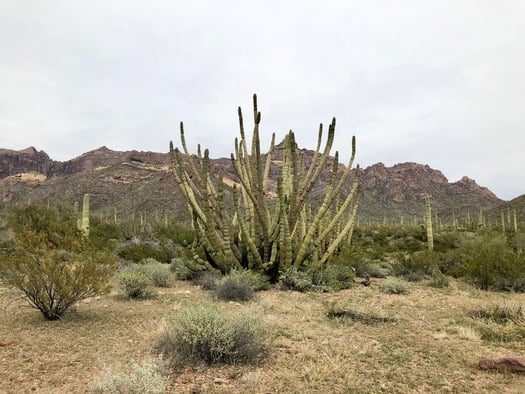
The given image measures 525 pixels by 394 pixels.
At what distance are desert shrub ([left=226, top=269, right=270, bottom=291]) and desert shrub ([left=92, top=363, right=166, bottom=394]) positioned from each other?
4794 mm

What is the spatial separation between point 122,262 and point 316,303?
24.3 feet

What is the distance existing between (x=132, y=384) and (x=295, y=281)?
6073mm

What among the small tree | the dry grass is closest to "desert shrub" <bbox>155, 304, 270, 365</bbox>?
the dry grass

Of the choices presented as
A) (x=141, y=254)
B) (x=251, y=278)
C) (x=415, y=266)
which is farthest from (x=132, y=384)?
(x=141, y=254)

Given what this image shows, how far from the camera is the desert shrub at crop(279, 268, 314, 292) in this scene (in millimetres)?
9133

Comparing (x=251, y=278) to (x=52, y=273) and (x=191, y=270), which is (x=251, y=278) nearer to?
(x=191, y=270)

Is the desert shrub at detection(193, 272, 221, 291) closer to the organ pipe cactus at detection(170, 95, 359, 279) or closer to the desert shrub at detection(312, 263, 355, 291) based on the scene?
the organ pipe cactus at detection(170, 95, 359, 279)

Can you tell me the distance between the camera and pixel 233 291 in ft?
25.7

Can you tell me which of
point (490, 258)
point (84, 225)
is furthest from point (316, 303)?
point (84, 225)

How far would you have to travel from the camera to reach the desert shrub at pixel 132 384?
341 centimetres

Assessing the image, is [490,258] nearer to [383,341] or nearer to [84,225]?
[383,341]

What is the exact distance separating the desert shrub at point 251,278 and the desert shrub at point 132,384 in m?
4.79

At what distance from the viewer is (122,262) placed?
12.6 meters

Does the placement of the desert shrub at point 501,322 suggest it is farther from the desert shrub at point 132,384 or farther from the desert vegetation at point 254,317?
the desert shrub at point 132,384
